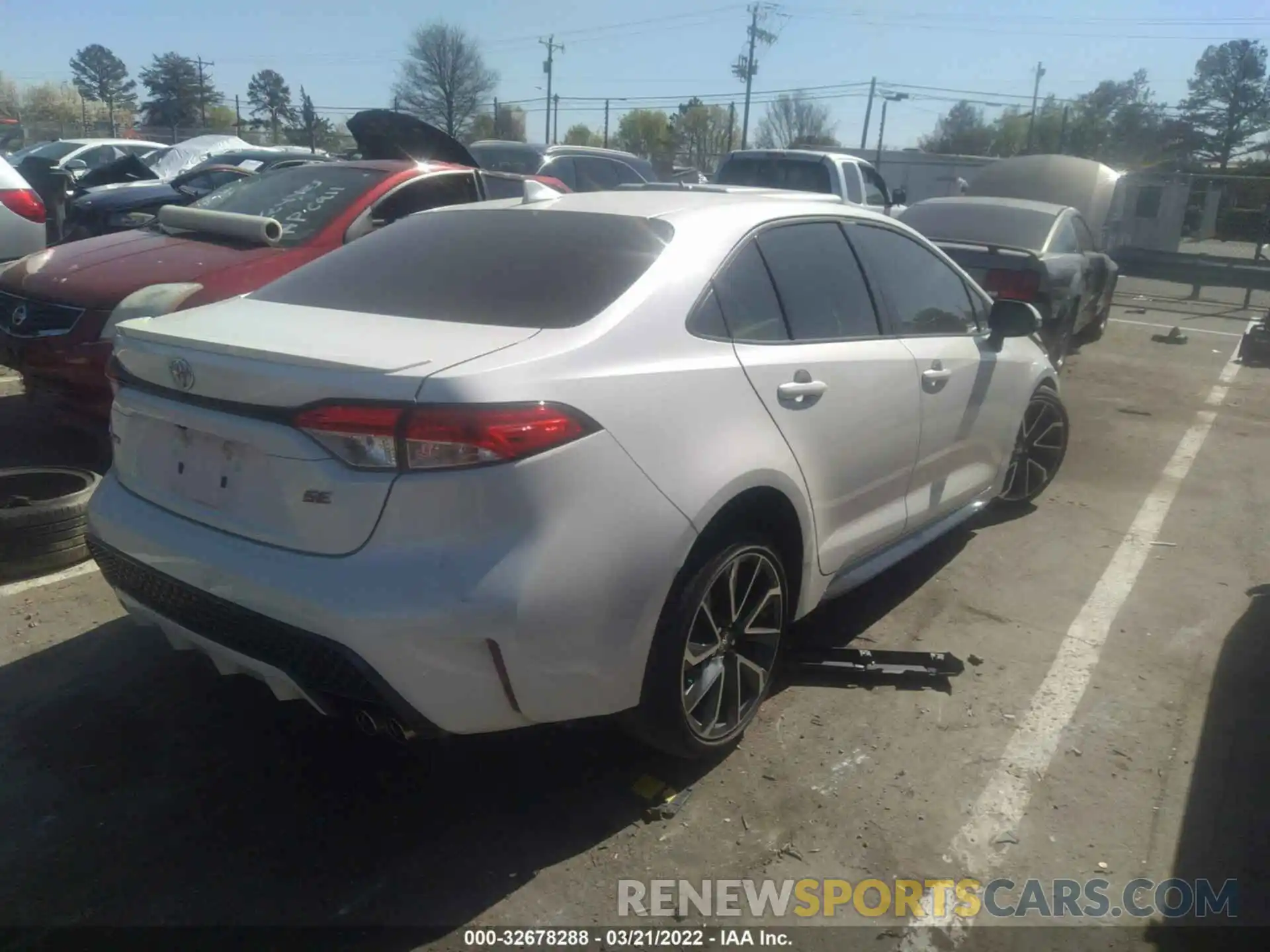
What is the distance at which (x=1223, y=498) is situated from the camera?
632 cm

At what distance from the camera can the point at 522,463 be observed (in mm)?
2383

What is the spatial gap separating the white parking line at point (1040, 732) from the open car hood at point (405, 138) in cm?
577

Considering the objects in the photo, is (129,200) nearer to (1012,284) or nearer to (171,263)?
(171,263)

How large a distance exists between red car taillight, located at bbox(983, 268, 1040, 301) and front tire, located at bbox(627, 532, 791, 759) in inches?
218

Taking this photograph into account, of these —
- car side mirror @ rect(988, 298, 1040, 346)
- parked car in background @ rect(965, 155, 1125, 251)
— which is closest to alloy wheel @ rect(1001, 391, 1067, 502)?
car side mirror @ rect(988, 298, 1040, 346)

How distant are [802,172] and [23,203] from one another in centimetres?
813

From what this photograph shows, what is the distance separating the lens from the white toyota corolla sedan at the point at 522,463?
238cm

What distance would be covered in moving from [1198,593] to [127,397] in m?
4.56

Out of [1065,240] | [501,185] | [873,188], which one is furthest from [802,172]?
[501,185]

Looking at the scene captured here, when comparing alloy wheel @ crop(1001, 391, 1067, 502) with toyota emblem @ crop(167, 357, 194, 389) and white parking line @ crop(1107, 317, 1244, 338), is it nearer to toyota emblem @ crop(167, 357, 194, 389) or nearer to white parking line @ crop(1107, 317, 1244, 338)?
toyota emblem @ crop(167, 357, 194, 389)

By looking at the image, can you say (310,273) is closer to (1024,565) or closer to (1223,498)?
(1024,565)

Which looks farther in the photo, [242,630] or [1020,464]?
[1020,464]

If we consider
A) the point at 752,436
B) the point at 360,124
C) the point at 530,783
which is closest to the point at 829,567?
the point at 752,436

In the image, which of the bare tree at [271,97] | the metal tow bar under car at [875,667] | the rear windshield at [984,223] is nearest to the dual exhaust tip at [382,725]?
the metal tow bar under car at [875,667]
